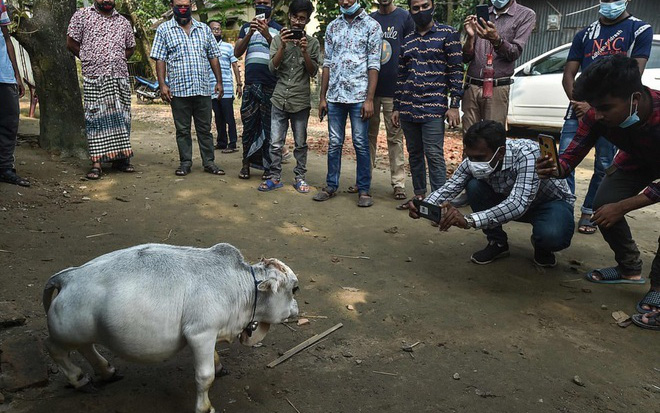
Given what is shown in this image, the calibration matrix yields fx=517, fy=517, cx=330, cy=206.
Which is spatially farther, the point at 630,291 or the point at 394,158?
the point at 394,158

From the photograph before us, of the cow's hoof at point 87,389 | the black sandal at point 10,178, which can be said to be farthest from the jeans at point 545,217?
the black sandal at point 10,178

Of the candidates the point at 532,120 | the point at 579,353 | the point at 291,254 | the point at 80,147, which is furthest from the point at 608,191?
the point at 532,120

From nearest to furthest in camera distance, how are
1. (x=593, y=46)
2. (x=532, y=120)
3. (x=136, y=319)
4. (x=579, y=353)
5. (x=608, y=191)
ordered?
(x=136, y=319), (x=579, y=353), (x=608, y=191), (x=593, y=46), (x=532, y=120)

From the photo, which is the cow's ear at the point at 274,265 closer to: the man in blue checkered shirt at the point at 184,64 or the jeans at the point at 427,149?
the jeans at the point at 427,149

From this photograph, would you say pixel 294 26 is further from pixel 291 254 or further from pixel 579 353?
pixel 579 353

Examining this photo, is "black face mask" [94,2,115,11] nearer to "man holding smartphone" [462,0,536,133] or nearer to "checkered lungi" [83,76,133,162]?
"checkered lungi" [83,76,133,162]

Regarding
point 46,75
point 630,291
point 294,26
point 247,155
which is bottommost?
point 630,291

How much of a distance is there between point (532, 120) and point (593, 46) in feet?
18.0

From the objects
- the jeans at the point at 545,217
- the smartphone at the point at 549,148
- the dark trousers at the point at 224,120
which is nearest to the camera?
the smartphone at the point at 549,148

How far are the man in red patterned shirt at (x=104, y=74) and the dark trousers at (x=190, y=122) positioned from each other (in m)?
0.62

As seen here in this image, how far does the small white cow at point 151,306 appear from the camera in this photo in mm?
2061

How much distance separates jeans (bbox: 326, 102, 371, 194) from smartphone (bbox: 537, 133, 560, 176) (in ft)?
7.42

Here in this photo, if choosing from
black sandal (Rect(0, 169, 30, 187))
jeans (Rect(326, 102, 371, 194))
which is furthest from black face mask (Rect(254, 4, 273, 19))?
black sandal (Rect(0, 169, 30, 187))

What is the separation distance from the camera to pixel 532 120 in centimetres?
1002
